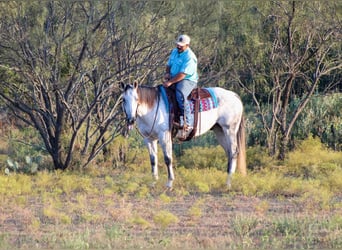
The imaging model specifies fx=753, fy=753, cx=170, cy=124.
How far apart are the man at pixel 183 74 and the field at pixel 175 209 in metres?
1.24

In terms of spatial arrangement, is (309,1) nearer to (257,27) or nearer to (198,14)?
(257,27)

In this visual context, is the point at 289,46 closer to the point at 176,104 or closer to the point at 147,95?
the point at 176,104

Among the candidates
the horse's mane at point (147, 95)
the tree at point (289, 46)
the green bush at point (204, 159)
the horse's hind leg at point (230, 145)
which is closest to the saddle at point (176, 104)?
the horse's mane at point (147, 95)

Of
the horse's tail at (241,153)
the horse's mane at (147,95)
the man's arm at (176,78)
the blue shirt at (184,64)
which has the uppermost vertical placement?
the blue shirt at (184,64)

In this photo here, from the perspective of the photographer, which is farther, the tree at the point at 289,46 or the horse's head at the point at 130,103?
the tree at the point at 289,46

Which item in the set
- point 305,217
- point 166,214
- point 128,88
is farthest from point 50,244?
point 128,88

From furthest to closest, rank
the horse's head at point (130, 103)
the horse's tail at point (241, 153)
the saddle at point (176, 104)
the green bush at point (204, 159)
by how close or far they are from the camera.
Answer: the green bush at point (204, 159) < the horse's tail at point (241, 153) < the saddle at point (176, 104) < the horse's head at point (130, 103)

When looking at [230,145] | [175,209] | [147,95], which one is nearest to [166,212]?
[175,209]

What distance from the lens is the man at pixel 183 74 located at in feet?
39.4

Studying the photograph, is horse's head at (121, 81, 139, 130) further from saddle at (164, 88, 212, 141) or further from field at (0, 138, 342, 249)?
field at (0, 138, 342, 249)

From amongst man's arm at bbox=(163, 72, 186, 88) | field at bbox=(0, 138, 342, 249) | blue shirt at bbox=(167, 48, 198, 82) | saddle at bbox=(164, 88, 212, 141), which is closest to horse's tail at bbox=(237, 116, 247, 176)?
field at bbox=(0, 138, 342, 249)

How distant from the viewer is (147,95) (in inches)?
478

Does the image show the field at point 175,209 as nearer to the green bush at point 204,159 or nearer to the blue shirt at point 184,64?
the green bush at point 204,159

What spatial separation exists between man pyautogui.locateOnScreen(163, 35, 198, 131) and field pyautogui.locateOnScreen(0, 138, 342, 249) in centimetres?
124
